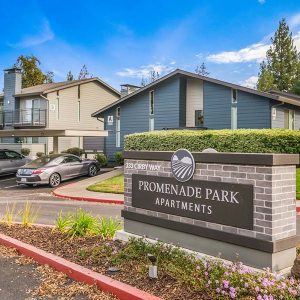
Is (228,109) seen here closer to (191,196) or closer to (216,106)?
(216,106)

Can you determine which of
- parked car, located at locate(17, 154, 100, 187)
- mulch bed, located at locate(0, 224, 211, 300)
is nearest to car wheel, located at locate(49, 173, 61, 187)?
parked car, located at locate(17, 154, 100, 187)

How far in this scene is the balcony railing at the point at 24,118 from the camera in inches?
1409

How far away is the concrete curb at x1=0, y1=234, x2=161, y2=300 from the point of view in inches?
200

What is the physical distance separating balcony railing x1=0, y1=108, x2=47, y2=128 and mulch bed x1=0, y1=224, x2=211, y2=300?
27733mm

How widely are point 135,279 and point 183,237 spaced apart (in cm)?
137

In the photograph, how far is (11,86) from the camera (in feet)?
127

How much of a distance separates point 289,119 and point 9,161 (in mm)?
17086

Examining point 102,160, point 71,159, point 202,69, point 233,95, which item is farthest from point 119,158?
point 202,69

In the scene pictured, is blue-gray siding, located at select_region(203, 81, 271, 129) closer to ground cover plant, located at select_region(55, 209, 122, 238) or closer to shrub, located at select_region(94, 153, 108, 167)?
shrub, located at select_region(94, 153, 108, 167)

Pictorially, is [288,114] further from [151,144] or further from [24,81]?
[24,81]

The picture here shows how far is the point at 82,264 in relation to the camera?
20.6ft

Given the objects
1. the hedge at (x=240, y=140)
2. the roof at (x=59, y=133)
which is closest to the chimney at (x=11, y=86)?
the roof at (x=59, y=133)

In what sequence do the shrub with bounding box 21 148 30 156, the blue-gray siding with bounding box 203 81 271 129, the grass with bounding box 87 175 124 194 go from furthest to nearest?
the shrub with bounding box 21 148 30 156 < the blue-gray siding with bounding box 203 81 271 129 < the grass with bounding box 87 175 124 194

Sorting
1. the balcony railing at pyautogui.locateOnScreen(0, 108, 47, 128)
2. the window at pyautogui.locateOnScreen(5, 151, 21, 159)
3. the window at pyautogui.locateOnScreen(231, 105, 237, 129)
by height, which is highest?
the balcony railing at pyautogui.locateOnScreen(0, 108, 47, 128)
